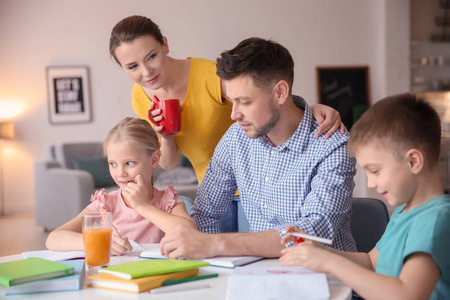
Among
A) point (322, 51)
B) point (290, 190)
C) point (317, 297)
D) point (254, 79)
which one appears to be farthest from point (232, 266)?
point (322, 51)

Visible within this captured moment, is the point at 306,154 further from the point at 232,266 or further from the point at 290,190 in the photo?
the point at 232,266

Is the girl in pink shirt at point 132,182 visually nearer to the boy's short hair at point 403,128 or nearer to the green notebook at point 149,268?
the green notebook at point 149,268

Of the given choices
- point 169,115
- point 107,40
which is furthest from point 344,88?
point 169,115

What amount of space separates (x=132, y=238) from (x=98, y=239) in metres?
0.54

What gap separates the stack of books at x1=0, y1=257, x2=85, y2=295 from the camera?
1.10 meters

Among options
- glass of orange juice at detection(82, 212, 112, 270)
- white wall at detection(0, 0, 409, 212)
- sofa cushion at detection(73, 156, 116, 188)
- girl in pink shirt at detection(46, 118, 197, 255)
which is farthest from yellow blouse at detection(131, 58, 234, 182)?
white wall at detection(0, 0, 409, 212)

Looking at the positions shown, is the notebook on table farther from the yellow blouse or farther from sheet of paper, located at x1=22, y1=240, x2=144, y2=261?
the yellow blouse

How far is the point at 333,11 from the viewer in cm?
714

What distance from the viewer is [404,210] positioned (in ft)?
4.00

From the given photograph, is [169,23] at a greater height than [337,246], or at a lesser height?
greater

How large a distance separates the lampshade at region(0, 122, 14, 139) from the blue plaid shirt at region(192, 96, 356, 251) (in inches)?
196

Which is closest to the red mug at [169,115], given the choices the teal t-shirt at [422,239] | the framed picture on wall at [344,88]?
the teal t-shirt at [422,239]

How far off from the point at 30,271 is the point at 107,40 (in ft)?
18.8

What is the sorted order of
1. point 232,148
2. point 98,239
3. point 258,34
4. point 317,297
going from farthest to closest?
point 258,34
point 232,148
point 98,239
point 317,297
